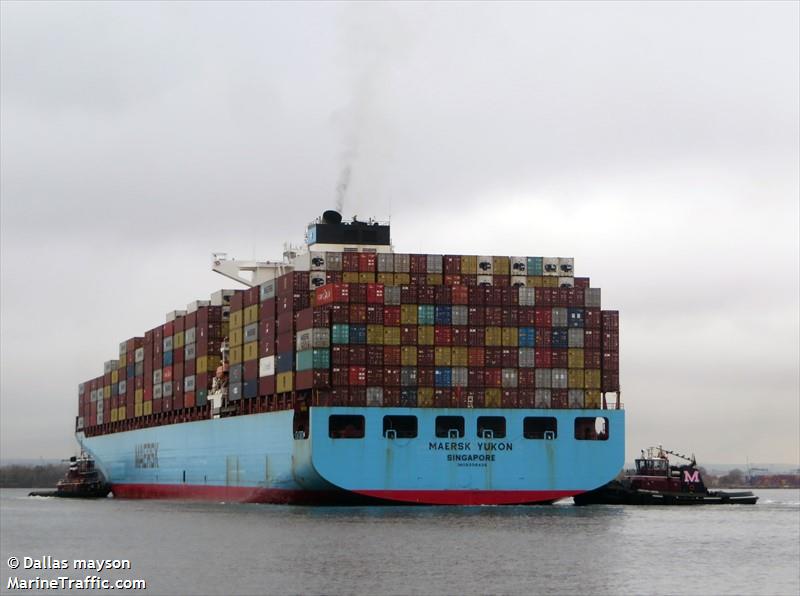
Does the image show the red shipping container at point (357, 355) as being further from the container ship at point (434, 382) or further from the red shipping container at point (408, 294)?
the red shipping container at point (408, 294)

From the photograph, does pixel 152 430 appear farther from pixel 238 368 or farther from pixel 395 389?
pixel 395 389

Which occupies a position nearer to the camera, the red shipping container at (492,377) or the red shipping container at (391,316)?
the red shipping container at (391,316)

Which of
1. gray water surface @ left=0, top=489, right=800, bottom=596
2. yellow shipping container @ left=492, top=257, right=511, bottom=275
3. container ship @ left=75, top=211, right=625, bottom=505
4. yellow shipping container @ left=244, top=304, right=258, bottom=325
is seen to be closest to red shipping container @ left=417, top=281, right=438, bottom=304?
container ship @ left=75, top=211, right=625, bottom=505

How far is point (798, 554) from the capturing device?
206 ft

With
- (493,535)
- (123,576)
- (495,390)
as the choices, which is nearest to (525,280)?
(495,390)

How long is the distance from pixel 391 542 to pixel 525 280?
2981cm

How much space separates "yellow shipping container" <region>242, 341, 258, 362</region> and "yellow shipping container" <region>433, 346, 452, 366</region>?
14.2m

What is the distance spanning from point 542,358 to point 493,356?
2.86 metres

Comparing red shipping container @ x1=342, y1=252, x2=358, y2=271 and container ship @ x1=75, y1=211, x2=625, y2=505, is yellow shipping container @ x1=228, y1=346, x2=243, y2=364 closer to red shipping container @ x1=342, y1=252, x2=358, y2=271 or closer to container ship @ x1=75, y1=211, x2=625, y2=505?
container ship @ x1=75, y1=211, x2=625, y2=505

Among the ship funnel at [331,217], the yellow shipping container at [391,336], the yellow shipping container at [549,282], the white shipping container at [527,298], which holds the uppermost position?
the ship funnel at [331,217]

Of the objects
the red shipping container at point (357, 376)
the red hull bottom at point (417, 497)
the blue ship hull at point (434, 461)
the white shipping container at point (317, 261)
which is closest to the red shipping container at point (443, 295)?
the red shipping container at point (357, 376)

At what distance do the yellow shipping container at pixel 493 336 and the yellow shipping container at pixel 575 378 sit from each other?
4428 millimetres

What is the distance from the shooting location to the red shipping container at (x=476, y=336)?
281ft

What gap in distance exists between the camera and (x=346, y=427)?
84.7 m
